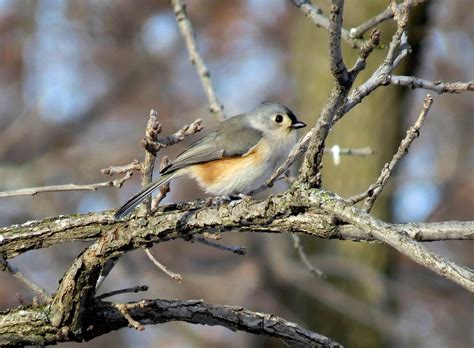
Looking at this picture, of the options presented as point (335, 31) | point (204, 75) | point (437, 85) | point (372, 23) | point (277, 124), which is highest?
point (204, 75)

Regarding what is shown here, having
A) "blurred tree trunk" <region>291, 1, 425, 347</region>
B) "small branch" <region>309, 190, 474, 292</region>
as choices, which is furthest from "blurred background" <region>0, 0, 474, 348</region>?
"small branch" <region>309, 190, 474, 292</region>

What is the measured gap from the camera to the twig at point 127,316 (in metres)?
3.02

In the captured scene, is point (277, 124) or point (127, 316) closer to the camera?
point (127, 316)

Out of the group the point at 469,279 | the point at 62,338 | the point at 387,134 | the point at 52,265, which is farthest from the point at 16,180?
the point at 469,279

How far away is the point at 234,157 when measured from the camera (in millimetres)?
4711

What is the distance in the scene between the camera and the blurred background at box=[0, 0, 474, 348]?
7629 millimetres

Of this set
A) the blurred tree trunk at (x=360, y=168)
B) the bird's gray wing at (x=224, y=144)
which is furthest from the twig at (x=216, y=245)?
the blurred tree trunk at (x=360, y=168)

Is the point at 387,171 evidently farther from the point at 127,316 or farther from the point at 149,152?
the point at 127,316

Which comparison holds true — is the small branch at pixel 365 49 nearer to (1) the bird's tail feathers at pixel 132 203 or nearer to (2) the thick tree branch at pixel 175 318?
(1) the bird's tail feathers at pixel 132 203

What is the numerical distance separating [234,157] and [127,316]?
5.82 feet

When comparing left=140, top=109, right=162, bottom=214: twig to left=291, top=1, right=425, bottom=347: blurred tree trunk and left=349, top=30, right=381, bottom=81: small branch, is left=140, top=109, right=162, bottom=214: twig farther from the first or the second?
left=291, top=1, right=425, bottom=347: blurred tree trunk

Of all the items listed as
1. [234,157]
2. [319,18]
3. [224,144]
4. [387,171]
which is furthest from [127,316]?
[319,18]

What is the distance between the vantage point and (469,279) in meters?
2.00

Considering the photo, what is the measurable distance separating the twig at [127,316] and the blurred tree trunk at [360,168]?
453 cm
